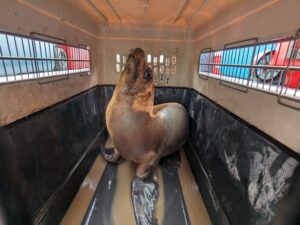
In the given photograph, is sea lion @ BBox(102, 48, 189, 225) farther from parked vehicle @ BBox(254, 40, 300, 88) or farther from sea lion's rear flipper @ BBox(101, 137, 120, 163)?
parked vehicle @ BBox(254, 40, 300, 88)

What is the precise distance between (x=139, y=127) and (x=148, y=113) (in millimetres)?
92

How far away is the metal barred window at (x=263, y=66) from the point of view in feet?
1.58

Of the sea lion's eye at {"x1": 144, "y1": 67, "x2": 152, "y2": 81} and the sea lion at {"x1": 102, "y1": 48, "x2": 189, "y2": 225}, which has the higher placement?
the sea lion's eye at {"x1": 144, "y1": 67, "x2": 152, "y2": 81}

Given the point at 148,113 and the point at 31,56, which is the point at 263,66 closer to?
the point at 148,113

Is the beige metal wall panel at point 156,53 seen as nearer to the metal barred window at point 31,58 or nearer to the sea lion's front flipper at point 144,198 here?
the metal barred window at point 31,58

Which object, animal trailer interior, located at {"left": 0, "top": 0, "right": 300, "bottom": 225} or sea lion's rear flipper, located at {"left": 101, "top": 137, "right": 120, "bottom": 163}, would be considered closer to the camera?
animal trailer interior, located at {"left": 0, "top": 0, "right": 300, "bottom": 225}

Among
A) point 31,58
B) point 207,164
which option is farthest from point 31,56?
point 207,164

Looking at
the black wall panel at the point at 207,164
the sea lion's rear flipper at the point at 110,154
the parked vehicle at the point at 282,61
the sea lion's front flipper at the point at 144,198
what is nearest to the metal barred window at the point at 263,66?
the parked vehicle at the point at 282,61

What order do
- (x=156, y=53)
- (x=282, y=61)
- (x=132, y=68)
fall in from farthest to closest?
(x=156, y=53)
(x=132, y=68)
(x=282, y=61)

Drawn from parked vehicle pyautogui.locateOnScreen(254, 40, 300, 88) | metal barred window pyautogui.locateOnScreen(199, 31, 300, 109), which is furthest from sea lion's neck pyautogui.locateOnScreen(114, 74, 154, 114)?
parked vehicle pyautogui.locateOnScreen(254, 40, 300, 88)

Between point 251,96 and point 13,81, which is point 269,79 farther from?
point 13,81

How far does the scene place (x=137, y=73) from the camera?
2.95 ft

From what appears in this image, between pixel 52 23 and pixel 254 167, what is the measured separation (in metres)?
0.96

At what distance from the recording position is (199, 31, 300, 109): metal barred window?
1.58 feet
